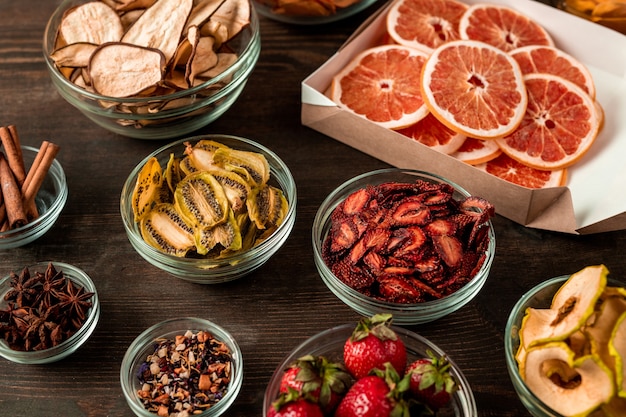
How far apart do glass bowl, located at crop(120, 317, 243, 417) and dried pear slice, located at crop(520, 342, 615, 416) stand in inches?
24.2

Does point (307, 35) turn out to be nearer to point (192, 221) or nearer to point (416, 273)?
point (192, 221)

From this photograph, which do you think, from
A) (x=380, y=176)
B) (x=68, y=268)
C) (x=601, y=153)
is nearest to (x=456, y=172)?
(x=380, y=176)

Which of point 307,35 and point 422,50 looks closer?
point 422,50

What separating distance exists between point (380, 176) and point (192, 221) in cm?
50

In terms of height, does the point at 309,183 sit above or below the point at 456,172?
below

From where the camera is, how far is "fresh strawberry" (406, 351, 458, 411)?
1.32 meters

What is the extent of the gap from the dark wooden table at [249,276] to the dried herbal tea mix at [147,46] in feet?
0.73

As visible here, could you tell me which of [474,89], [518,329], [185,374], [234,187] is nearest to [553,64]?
[474,89]

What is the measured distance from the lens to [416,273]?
1.61 metres

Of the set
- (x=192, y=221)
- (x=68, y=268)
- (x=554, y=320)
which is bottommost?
(x=68, y=268)

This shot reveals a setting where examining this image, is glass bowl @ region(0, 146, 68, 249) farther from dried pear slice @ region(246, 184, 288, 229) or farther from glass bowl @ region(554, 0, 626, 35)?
glass bowl @ region(554, 0, 626, 35)

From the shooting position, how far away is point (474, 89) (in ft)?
6.53

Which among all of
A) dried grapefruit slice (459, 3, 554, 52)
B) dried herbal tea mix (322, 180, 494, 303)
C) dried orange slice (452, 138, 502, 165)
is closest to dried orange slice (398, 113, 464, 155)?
dried orange slice (452, 138, 502, 165)

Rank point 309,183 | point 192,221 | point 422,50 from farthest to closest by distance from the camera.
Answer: point 422,50 < point 309,183 < point 192,221
